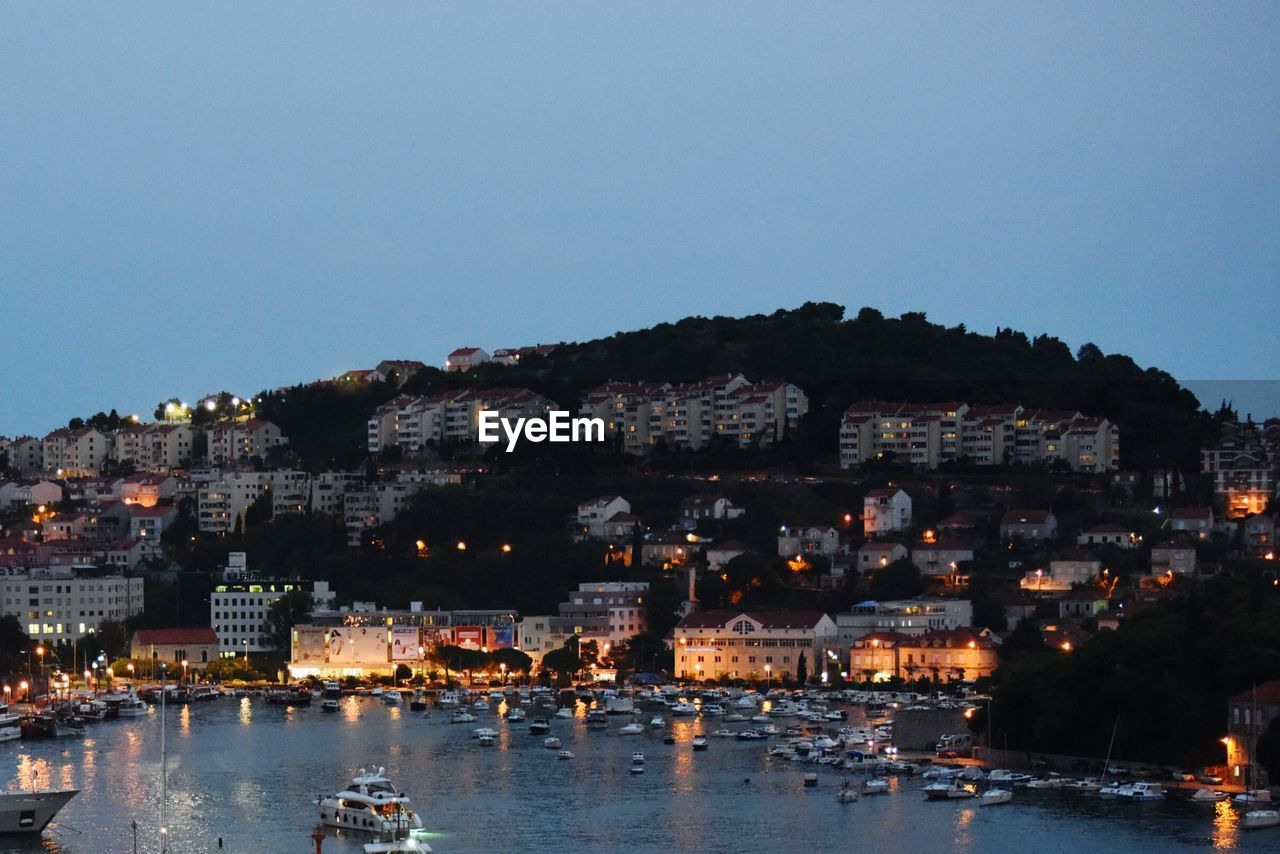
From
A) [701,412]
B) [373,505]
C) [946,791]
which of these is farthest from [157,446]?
[946,791]

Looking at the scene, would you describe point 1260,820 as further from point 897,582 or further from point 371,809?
point 897,582

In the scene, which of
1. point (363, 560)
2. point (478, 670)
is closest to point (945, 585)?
point (478, 670)

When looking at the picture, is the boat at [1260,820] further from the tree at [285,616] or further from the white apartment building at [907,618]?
the tree at [285,616]

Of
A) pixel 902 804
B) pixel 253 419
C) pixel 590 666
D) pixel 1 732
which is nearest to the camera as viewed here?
pixel 902 804

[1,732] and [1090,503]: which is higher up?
[1090,503]

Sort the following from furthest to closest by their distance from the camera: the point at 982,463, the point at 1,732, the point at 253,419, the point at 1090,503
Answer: the point at 253,419 → the point at 982,463 → the point at 1090,503 → the point at 1,732

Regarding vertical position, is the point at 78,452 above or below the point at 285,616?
above

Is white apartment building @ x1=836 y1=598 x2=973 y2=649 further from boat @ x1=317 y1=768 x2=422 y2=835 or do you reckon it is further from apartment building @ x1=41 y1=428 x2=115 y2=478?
apartment building @ x1=41 y1=428 x2=115 y2=478

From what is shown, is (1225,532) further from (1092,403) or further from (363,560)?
(363,560)
